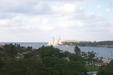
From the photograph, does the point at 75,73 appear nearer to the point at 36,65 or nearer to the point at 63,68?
the point at 63,68

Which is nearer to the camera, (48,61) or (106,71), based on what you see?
(106,71)

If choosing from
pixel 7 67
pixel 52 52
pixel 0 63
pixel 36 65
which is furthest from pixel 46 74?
pixel 52 52

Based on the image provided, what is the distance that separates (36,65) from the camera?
1121 inches

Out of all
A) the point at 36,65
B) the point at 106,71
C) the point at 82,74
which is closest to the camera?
the point at 36,65

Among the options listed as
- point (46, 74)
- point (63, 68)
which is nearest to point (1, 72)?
point (46, 74)

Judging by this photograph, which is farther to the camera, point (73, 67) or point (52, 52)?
point (52, 52)

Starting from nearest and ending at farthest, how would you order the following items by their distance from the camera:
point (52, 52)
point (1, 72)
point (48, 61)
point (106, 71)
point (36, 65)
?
point (1, 72) < point (36, 65) < point (106, 71) < point (48, 61) < point (52, 52)

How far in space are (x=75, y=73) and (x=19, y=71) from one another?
8.74 meters

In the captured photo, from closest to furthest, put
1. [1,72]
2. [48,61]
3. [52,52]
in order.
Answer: [1,72]
[48,61]
[52,52]

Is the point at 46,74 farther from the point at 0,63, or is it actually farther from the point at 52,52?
the point at 52,52

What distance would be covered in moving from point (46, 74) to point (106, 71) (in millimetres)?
8209

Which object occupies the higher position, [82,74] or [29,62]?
[29,62]

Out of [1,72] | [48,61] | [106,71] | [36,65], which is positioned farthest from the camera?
[48,61]

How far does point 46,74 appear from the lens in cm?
2764
